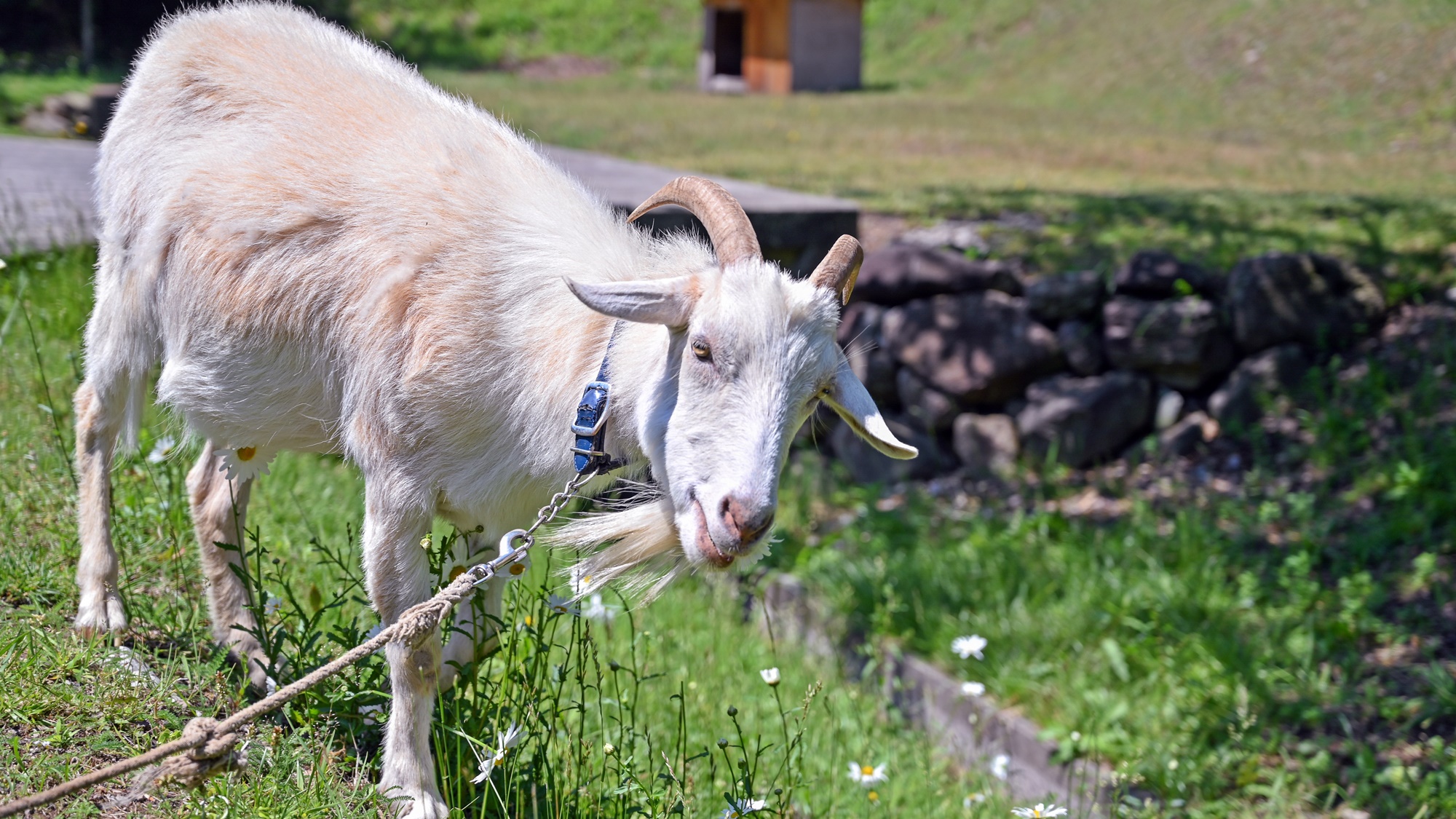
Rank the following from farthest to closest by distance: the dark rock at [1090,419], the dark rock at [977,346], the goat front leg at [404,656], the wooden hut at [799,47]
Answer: the wooden hut at [799,47] < the dark rock at [977,346] < the dark rock at [1090,419] < the goat front leg at [404,656]

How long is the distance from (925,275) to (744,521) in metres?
5.07

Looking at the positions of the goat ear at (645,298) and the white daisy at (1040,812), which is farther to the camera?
the white daisy at (1040,812)

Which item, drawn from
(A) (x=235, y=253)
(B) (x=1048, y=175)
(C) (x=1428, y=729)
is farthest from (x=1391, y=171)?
(A) (x=235, y=253)

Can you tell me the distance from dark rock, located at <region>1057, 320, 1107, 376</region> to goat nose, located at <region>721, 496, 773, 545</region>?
4.87 meters

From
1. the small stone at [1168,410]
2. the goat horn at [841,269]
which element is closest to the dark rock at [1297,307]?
the small stone at [1168,410]

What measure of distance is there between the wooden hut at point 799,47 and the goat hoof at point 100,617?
1902cm

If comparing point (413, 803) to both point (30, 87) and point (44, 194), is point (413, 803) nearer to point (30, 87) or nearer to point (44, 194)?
point (44, 194)

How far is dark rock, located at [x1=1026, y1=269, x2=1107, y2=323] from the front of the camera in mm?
6688

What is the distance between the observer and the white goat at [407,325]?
234 cm

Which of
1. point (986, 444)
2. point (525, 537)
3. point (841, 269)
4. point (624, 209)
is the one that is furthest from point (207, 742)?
point (986, 444)

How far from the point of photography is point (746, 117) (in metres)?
16.1

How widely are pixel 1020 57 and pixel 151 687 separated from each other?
2033cm

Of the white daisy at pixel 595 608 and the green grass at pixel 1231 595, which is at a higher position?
the white daisy at pixel 595 608

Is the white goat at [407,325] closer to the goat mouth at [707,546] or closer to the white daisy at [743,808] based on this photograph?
the goat mouth at [707,546]
